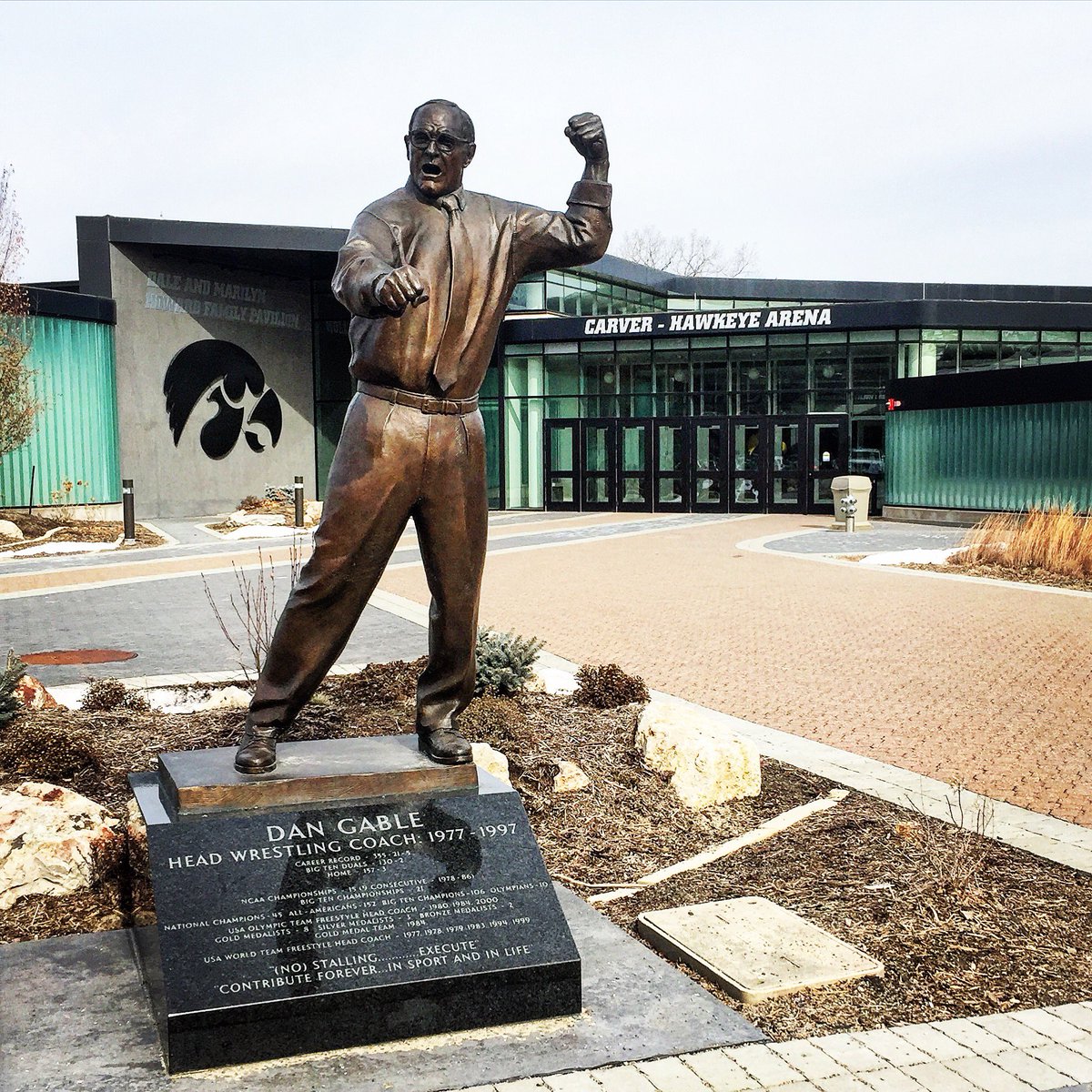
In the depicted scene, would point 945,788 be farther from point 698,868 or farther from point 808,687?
point 808,687

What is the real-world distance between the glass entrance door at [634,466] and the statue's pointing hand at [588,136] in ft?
95.3

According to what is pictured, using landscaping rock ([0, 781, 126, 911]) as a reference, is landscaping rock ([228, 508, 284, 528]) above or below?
below

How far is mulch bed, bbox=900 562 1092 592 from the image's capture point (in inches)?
627

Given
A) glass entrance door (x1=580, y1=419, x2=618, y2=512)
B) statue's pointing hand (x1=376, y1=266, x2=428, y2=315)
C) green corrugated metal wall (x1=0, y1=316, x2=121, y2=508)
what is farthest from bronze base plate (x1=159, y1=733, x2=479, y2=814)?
glass entrance door (x1=580, y1=419, x2=618, y2=512)

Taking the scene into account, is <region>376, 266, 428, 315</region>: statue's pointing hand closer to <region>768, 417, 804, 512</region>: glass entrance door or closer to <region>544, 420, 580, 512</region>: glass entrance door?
<region>768, 417, 804, 512</region>: glass entrance door

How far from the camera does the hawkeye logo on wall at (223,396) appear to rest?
30250 mm

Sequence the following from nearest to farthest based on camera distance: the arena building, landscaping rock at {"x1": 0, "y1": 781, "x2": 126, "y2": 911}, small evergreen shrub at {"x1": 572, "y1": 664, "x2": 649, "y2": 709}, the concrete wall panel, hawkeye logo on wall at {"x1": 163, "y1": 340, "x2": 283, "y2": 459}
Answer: landscaping rock at {"x1": 0, "y1": 781, "x2": 126, "y2": 911} < small evergreen shrub at {"x1": 572, "y1": 664, "x2": 649, "y2": 709} < the arena building < the concrete wall panel < hawkeye logo on wall at {"x1": 163, "y1": 340, "x2": 283, "y2": 459}

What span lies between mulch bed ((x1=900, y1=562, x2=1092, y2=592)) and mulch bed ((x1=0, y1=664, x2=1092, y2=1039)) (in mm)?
10375

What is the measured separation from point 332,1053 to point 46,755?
8.76 feet

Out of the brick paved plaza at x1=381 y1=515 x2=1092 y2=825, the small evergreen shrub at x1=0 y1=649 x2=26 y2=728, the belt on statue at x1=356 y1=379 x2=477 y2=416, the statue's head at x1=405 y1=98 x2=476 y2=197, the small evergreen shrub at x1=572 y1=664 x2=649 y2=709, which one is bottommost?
the brick paved plaza at x1=381 y1=515 x2=1092 y2=825

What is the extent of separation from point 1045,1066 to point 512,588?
1224 cm

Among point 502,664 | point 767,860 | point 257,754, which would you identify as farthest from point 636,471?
point 257,754

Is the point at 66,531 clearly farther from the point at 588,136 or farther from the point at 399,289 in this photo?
the point at 399,289

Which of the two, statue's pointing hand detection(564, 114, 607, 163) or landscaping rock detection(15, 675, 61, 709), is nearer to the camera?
statue's pointing hand detection(564, 114, 607, 163)
